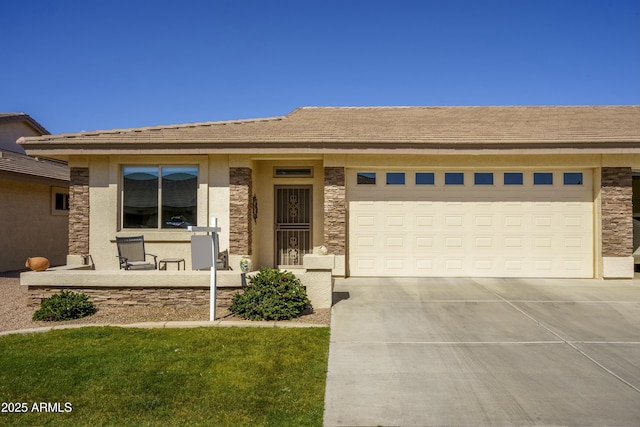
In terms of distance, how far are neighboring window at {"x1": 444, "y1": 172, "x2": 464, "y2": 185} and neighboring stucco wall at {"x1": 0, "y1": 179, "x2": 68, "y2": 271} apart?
44.3 feet

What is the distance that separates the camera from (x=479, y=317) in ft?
23.6

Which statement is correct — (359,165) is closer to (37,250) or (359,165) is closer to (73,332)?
(73,332)

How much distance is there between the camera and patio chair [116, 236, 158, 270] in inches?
390

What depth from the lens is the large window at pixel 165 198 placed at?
11039mm

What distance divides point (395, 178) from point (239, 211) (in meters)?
4.10

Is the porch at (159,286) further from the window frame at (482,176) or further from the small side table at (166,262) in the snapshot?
the window frame at (482,176)

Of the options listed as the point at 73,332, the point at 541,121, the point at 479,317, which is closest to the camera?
the point at 73,332

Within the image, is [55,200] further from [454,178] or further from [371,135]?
[454,178]

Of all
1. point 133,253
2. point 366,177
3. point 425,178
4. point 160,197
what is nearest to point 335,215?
point 366,177

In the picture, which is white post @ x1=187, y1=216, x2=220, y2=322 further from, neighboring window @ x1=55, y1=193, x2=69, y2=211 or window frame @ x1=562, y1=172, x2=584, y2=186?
neighboring window @ x1=55, y1=193, x2=69, y2=211

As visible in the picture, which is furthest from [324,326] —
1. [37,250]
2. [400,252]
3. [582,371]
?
[37,250]

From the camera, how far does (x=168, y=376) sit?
4.77 meters

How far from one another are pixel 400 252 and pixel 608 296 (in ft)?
14.7

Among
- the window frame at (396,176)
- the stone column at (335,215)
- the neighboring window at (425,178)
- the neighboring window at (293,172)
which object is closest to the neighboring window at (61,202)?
the neighboring window at (293,172)
